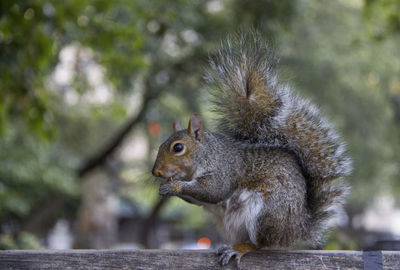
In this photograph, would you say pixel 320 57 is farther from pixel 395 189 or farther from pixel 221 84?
pixel 221 84

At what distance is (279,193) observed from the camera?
1542 millimetres

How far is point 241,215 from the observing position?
155 cm

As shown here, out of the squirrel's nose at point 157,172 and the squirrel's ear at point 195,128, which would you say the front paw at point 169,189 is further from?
the squirrel's ear at point 195,128

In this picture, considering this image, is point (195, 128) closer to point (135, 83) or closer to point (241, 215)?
point (241, 215)

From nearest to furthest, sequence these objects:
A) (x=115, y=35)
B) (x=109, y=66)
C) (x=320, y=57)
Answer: (x=115, y=35), (x=109, y=66), (x=320, y=57)

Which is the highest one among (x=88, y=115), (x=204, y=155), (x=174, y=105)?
(x=88, y=115)

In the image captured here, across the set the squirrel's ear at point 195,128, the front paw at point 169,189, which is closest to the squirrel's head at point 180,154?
the squirrel's ear at point 195,128

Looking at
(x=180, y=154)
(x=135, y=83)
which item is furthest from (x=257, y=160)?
(x=135, y=83)

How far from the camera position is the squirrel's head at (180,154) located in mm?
1594

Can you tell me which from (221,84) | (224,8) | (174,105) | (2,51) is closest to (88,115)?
(174,105)

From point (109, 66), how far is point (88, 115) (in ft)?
26.6

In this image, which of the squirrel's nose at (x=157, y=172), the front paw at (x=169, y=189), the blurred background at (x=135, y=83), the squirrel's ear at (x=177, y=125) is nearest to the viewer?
the front paw at (x=169, y=189)

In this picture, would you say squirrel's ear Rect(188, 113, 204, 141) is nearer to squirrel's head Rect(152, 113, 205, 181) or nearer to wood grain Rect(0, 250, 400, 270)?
squirrel's head Rect(152, 113, 205, 181)

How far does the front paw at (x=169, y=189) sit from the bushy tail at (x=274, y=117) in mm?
355
